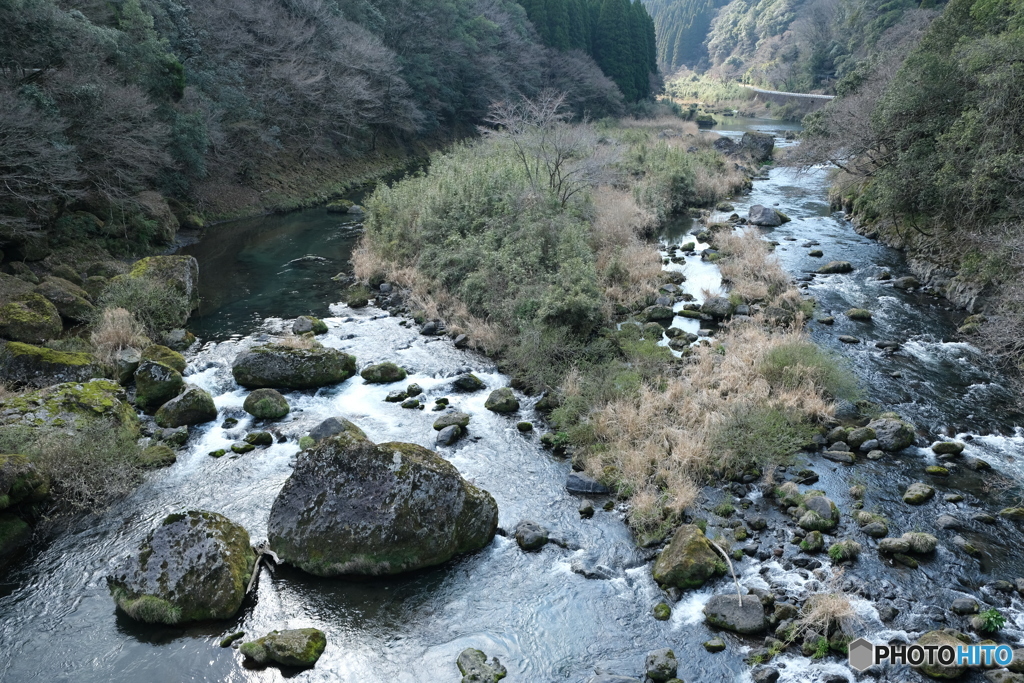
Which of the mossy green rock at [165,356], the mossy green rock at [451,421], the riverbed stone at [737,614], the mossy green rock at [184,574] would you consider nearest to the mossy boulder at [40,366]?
the mossy green rock at [165,356]

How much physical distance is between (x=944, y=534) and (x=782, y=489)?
2267 mm

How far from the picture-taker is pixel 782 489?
10383mm

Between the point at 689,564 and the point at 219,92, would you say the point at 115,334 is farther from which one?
the point at 219,92

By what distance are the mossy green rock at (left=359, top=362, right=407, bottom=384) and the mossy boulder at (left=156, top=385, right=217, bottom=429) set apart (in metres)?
3.39

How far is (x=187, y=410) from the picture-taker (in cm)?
1266

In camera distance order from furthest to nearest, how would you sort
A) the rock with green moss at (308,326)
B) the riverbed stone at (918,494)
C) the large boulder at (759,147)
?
1. the large boulder at (759,147)
2. the rock with green moss at (308,326)
3. the riverbed stone at (918,494)

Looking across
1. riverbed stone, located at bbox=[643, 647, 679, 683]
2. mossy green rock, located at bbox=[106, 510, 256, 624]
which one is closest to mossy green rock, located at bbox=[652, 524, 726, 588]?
riverbed stone, located at bbox=[643, 647, 679, 683]

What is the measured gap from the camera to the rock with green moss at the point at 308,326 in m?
17.3

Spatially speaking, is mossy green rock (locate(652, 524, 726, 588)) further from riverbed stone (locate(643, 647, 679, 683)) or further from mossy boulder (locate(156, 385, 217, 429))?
mossy boulder (locate(156, 385, 217, 429))

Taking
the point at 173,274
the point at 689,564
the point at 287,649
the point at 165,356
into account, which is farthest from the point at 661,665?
the point at 173,274

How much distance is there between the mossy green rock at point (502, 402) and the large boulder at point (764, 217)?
60.4 feet

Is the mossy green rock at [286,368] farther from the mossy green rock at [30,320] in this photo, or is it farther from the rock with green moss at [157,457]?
the mossy green rock at [30,320]

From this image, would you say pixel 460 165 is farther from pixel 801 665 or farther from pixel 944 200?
pixel 801 665

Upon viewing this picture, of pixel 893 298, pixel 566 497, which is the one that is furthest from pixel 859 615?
pixel 893 298
